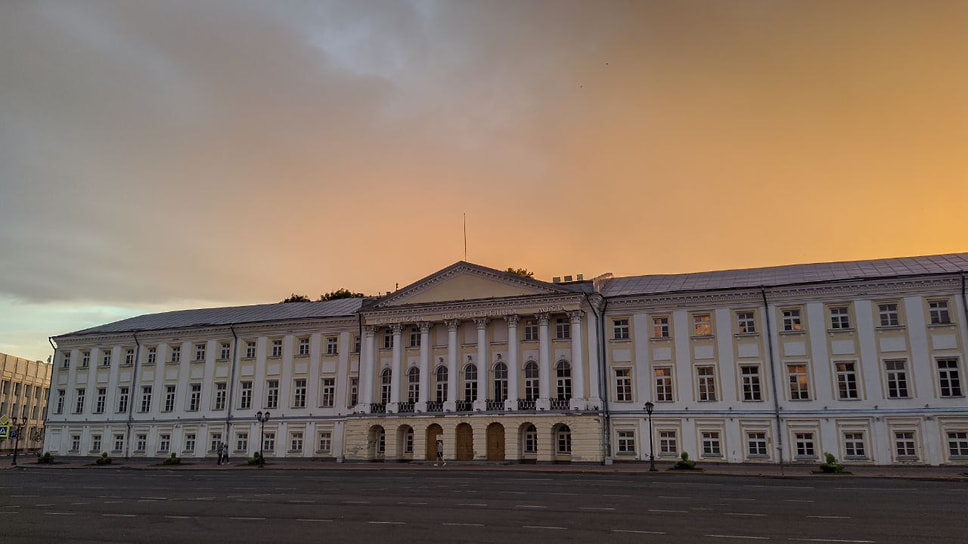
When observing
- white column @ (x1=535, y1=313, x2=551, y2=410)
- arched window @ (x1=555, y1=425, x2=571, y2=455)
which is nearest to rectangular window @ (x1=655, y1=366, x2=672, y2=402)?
arched window @ (x1=555, y1=425, x2=571, y2=455)

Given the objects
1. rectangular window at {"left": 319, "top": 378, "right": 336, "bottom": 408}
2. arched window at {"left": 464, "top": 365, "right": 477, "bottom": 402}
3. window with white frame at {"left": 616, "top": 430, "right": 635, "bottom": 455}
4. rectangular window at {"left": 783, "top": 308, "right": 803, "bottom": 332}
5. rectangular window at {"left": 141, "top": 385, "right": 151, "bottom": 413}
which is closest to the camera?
rectangular window at {"left": 783, "top": 308, "right": 803, "bottom": 332}

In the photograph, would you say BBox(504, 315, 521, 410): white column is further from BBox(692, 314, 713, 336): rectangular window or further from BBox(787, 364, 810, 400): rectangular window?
BBox(787, 364, 810, 400): rectangular window

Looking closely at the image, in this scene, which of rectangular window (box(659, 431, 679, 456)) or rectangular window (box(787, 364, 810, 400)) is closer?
rectangular window (box(787, 364, 810, 400))

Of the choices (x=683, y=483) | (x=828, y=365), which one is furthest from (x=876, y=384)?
(x=683, y=483)

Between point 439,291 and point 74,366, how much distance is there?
35024mm

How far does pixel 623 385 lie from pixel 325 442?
2193cm

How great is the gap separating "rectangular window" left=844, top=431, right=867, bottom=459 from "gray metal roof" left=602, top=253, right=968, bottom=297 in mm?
8668

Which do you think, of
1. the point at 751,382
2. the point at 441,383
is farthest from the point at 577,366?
the point at 751,382

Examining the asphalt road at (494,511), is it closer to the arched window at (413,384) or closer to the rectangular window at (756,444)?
the rectangular window at (756,444)

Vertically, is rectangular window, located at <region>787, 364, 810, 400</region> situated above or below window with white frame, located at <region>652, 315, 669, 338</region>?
below

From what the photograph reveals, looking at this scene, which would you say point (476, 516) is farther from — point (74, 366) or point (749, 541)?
point (74, 366)

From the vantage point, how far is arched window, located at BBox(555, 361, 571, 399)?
144ft

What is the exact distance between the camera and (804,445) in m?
39.1

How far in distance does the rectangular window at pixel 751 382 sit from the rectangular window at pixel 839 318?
16.0 feet
